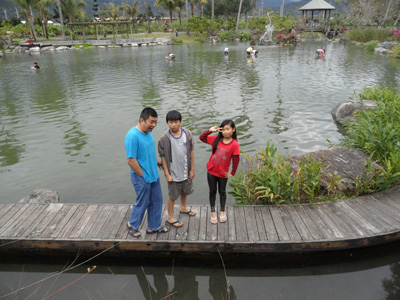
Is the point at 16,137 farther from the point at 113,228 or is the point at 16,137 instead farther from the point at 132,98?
the point at 113,228

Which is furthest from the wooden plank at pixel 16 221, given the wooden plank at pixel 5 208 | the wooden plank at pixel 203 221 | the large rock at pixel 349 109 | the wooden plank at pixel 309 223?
the large rock at pixel 349 109

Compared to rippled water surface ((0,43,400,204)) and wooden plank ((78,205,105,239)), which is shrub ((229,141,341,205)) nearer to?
rippled water surface ((0,43,400,204))

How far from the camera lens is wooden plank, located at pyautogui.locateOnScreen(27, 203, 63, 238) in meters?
4.35

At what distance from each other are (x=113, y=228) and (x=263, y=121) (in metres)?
7.31

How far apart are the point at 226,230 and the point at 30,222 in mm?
3069

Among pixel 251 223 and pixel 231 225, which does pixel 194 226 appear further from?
pixel 251 223

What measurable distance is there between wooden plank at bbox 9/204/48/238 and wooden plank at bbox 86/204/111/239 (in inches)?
36.4

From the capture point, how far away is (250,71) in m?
19.8

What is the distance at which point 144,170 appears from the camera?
378 cm

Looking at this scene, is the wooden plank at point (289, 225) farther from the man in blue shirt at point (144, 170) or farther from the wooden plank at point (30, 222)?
the wooden plank at point (30, 222)

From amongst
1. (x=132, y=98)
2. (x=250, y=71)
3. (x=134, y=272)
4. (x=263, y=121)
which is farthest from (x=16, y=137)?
(x=250, y=71)

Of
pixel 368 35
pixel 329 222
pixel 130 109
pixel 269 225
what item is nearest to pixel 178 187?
pixel 269 225

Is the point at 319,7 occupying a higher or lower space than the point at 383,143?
higher

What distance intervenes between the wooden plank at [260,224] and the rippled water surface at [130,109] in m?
1.55
